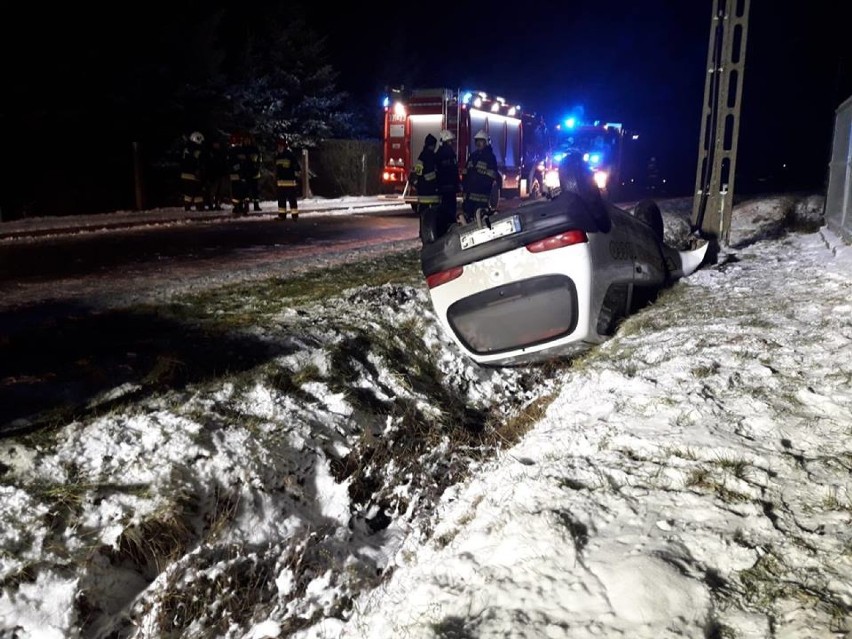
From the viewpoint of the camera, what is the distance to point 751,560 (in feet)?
7.36

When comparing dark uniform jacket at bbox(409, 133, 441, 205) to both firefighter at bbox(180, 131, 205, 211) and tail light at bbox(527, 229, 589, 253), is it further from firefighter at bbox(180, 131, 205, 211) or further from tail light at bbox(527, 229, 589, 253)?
firefighter at bbox(180, 131, 205, 211)

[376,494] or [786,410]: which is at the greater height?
[786,410]

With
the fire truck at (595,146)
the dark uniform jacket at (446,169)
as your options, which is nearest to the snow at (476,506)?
the dark uniform jacket at (446,169)

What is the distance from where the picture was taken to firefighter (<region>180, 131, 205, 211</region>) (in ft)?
49.5

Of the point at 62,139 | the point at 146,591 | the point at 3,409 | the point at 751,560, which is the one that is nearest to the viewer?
the point at 751,560

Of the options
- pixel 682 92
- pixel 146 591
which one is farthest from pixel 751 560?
pixel 682 92

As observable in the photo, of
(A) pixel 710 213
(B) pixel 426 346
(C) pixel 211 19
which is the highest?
(C) pixel 211 19

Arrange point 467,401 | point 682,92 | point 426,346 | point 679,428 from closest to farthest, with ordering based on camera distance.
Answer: point 679,428 < point 467,401 < point 426,346 < point 682,92

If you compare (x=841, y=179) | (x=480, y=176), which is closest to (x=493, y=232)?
(x=480, y=176)

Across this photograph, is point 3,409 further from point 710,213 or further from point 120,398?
point 710,213

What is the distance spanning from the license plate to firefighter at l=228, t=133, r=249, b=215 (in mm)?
11625

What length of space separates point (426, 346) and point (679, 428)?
268 centimetres

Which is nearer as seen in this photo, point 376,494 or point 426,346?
point 376,494

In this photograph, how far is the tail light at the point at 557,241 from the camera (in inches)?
168
